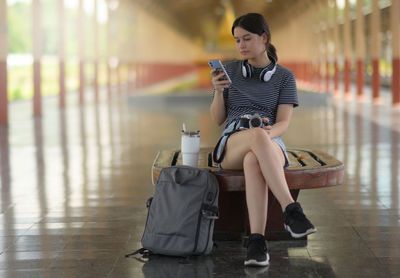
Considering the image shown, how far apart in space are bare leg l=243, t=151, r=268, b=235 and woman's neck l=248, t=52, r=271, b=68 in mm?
652

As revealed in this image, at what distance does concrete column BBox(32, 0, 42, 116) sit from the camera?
15281mm

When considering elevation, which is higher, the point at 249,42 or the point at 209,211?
the point at 249,42

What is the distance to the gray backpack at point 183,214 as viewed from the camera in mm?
3383

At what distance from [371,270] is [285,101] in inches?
41.6

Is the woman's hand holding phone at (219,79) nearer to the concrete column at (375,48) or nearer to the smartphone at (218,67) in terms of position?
the smartphone at (218,67)

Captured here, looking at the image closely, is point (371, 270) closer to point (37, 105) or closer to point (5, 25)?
point (5, 25)

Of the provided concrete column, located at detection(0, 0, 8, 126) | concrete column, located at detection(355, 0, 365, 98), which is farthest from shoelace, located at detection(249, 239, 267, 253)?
concrete column, located at detection(355, 0, 365, 98)

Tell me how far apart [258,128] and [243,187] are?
0.31 meters

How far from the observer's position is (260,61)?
3824 mm

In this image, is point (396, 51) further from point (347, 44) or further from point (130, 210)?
point (130, 210)

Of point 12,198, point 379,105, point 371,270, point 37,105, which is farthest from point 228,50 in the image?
point 371,270

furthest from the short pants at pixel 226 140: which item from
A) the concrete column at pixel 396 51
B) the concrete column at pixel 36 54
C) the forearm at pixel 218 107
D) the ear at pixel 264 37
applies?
the concrete column at pixel 396 51

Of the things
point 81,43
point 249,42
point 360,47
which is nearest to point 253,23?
point 249,42

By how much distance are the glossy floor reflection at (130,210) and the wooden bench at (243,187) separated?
108mm
